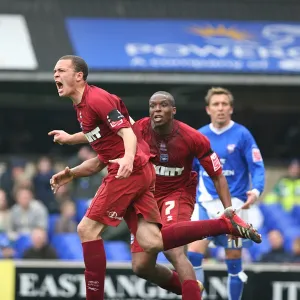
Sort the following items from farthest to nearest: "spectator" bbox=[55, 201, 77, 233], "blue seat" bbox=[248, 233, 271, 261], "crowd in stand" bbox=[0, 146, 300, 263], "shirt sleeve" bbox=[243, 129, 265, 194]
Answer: "spectator" bbox=[55, 201, 77, 233] < "blue seat" bbox=[248, 233, 271, 261] < "crowd in stand" bbox=[0, 146, 300, 263] < "shirt sleeve" bbox=[243, 129, 265, 194]

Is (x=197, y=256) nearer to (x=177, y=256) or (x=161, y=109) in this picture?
(x=177, y=256)

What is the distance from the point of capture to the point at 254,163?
11.2 metres

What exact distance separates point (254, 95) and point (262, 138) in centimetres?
95

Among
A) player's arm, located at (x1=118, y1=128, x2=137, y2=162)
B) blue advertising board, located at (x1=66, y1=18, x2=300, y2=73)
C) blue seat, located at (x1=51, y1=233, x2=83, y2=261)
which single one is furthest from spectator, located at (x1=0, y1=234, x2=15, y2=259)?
player's arm, located at (x1=118, y1=128, x2=137, y2=162)

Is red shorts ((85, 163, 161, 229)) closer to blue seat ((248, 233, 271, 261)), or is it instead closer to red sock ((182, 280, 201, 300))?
red sock ((182, 280, 201, 300))

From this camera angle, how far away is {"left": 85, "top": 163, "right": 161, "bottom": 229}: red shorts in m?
9.40

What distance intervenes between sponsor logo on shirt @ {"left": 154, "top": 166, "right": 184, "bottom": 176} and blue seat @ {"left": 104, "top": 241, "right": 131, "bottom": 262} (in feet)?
16.5

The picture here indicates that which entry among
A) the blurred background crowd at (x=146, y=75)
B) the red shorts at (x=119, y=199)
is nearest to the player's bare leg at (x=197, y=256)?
the red shorts at (x=119, y=199)

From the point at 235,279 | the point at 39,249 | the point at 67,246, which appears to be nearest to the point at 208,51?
the point at 67,246

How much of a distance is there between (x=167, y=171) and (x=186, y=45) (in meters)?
7.81

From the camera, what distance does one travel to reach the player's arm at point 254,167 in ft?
35.8

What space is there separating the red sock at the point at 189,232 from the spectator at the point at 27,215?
244 inches

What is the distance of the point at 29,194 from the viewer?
1559 cm

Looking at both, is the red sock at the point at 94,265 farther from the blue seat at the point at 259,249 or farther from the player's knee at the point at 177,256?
the blue seat at the point at 259,249
